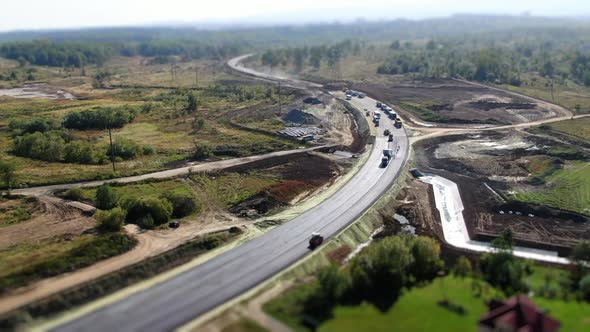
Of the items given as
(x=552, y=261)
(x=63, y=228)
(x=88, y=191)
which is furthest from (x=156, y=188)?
(x=552, y=261)

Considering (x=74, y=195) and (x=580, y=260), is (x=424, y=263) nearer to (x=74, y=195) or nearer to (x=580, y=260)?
(x=580, y=260)

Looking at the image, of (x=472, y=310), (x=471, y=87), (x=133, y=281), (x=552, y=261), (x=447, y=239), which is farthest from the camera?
(x=471, y=87)

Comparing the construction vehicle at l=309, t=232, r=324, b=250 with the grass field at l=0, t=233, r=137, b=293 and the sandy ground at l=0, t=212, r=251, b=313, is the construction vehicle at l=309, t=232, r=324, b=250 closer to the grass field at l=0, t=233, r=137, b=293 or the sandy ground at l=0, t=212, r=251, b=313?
the sandy ground at l=0, t=212, r=251, b=313

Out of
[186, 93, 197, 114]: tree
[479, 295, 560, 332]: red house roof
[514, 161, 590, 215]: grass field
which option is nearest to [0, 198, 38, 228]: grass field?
[479, 295, 560, 332]: red house roof

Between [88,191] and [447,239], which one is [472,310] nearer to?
[447,239]

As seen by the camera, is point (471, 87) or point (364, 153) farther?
point (471, 87)

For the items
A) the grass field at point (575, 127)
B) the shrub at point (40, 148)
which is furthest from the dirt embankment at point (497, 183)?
the shrub at point (40, 148)
